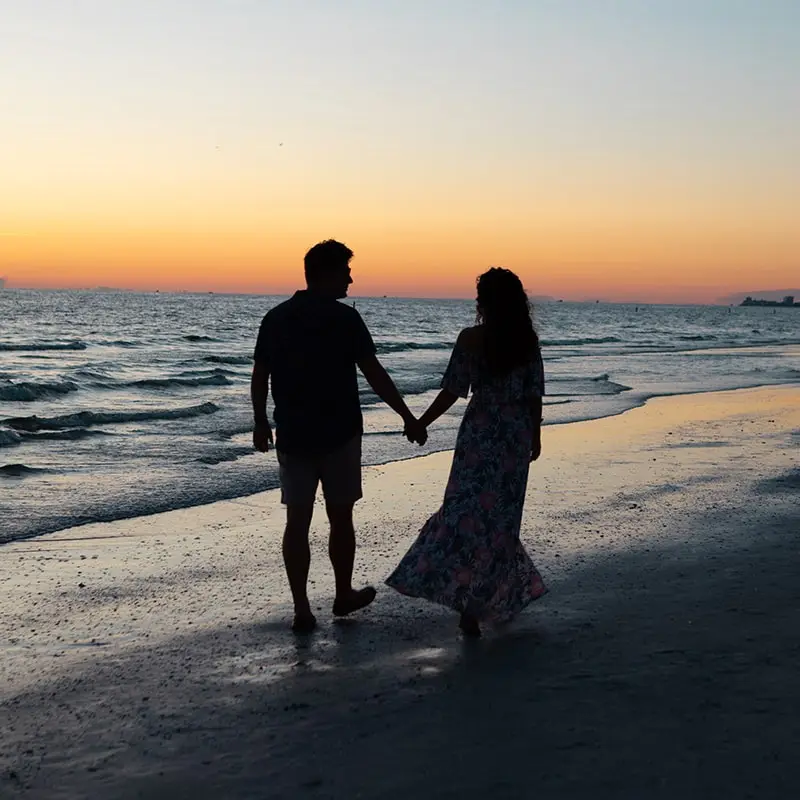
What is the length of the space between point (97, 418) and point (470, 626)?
11.5 m

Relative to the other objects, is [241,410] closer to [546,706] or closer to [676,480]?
[676,480]

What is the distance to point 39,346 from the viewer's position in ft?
121

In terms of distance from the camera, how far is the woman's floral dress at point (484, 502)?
183 inches

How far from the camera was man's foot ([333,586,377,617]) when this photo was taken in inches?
191

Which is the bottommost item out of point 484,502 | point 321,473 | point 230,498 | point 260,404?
point 230,498

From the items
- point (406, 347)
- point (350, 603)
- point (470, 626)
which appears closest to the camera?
point (470, 626)

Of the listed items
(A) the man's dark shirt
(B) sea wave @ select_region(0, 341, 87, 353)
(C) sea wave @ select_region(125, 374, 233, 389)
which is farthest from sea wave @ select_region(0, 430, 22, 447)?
(B) sea wave @ select_region(0, 341, 87, 353)

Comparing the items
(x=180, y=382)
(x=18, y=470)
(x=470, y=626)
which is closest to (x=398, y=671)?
(x=470, y=626)

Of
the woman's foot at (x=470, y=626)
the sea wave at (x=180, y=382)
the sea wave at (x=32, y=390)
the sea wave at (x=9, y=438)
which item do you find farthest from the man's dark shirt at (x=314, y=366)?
the sea wave at (x=180, y=382)

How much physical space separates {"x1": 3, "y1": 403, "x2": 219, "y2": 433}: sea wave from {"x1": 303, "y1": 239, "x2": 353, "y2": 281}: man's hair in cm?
972

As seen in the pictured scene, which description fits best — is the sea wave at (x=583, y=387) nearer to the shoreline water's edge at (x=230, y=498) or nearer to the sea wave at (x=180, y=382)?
the shoreline water's edge at (x=230, y=498)

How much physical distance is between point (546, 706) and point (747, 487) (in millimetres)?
5323

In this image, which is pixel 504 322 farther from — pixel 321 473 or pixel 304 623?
pixel 304 623

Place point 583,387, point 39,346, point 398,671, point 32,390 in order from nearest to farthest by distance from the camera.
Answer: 1. point 398,671
2. point 32,390
3. point 583,387
4. point 39,346
